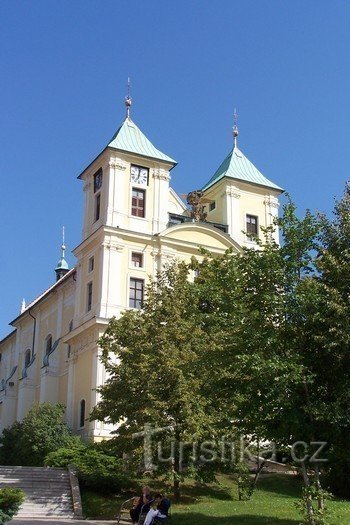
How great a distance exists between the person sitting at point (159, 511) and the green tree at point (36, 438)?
17.4m

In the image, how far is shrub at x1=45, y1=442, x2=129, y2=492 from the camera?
2719cm

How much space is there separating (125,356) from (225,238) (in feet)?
70.5

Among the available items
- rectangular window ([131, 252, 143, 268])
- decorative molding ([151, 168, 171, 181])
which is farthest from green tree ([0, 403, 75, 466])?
decorative molding ([151, 168, 171, 181])

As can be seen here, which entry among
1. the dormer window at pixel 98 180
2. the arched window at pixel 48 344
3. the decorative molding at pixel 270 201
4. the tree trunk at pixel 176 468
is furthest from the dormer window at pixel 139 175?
the tree trunk at pixel 176 468

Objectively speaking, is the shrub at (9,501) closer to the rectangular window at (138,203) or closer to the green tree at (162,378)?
the green tree at (162,378)

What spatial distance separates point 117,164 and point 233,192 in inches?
367

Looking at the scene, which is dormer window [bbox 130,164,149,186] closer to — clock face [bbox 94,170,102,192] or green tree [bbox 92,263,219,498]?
clock face [bbox 94,170,102,192]

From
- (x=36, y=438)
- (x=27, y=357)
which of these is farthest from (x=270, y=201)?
(x=36, y=438)

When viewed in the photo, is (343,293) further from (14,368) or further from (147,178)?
(14,368)

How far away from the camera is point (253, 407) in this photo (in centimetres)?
1972

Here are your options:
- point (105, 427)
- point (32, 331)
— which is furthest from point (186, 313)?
point (32, 331)

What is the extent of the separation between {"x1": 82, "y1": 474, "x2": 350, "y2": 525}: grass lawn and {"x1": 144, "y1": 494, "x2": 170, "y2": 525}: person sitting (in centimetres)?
184

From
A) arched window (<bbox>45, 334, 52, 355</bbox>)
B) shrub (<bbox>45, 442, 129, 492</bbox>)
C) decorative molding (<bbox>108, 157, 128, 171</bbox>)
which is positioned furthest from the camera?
arched window (<bbox>45, 334, 52, 355</bbox>)

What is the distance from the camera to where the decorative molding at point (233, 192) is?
2035 inches
